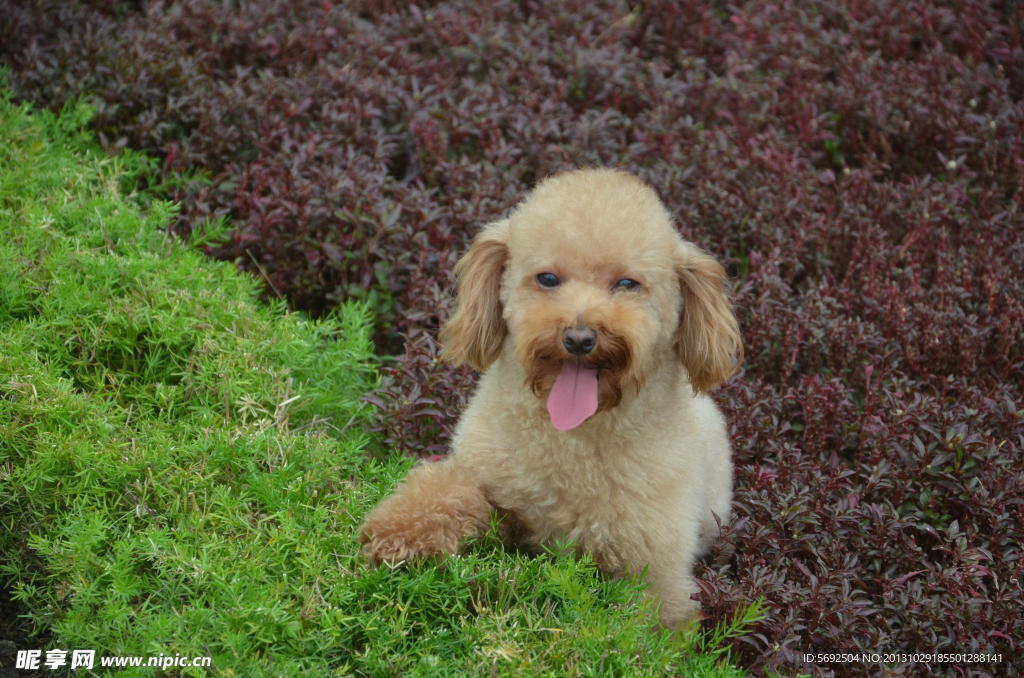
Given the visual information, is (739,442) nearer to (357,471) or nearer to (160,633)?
(357,471)

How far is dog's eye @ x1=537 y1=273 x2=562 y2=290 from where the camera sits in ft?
9.59

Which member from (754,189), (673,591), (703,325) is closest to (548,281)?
(703,325)

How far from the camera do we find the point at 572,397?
9.34 ft

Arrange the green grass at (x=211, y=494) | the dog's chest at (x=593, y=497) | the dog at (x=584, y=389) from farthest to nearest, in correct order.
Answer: the dog's chest at (x=593, y=497) → the dog at (x=584, y=389) → the green grass at (x=211, y=494)

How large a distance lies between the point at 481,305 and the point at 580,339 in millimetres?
448

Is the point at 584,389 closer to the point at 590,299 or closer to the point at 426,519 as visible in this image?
the point at 590,299

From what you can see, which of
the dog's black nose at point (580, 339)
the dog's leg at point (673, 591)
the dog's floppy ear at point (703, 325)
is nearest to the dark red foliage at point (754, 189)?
the dog's leg at point (673, 591)

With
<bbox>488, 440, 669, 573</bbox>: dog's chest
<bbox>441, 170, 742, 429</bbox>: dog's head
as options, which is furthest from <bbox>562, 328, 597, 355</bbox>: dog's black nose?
<bbox>488, 440, 669, 573</bbox>: dog's chest

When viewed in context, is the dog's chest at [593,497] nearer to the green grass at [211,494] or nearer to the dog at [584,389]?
the dog at [584,389]

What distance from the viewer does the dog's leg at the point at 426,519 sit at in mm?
2879

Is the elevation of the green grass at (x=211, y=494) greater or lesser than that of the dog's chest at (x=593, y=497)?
lesser

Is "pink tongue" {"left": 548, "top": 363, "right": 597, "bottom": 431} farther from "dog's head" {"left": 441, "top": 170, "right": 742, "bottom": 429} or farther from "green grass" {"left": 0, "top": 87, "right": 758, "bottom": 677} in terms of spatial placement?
"green grass" {"left": 0, "top": 87, "right": 758, "bottom": 677}

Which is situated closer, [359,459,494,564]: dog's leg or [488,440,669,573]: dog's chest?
[359,459,494,564]: dog's leg

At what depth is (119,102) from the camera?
190 inches
